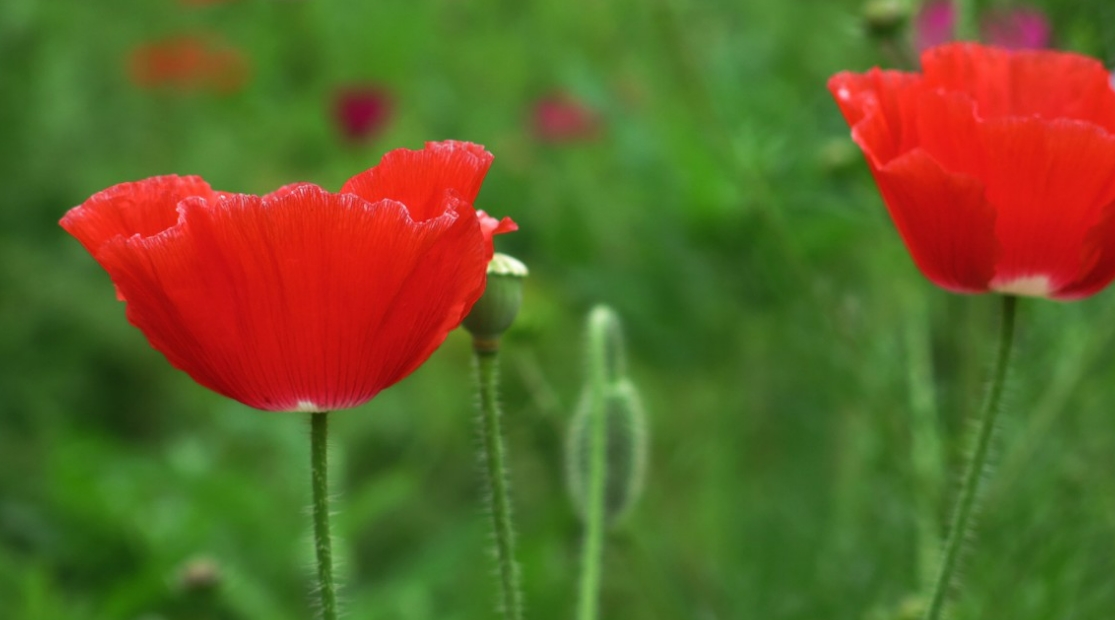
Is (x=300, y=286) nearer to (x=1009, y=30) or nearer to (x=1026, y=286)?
(x=1026, y=286)

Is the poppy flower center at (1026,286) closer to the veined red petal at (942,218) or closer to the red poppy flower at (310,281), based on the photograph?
the veined red petal at (942,218)

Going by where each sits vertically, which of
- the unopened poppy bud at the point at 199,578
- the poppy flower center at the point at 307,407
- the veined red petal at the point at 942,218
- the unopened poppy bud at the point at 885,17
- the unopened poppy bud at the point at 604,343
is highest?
the unopened poppy bud at the point at 885,17

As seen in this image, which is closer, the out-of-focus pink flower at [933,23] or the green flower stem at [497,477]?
the green flower stem at [497,477]

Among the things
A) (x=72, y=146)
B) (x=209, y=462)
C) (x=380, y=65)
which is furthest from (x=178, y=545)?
(x=380, y=65)

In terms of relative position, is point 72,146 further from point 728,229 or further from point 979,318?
point 979,318

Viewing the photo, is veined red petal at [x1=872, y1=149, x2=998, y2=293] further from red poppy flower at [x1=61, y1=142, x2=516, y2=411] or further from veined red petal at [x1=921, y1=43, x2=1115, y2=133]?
red poppy flower at [x1=61, y1=142, x2=516, y2=411]

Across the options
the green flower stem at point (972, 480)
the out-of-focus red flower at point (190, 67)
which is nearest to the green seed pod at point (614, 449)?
the green flower stem at point (972, 480)
